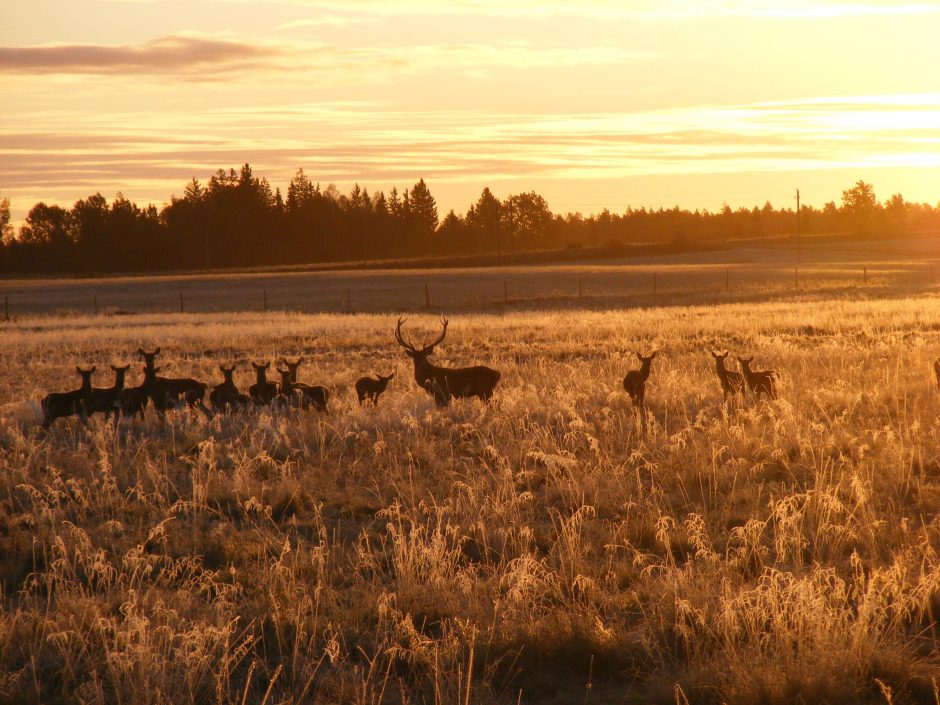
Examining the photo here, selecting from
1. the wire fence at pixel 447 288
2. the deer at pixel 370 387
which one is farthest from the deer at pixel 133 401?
the wire fence at pixel 447 288

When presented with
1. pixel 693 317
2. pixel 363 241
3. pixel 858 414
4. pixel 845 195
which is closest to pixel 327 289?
pixel 693 317

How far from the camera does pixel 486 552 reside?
24.5 feet

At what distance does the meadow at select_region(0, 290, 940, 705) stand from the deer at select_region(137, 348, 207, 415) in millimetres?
1024

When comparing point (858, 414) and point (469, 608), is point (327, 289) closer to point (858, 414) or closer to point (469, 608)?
point (858, 414)

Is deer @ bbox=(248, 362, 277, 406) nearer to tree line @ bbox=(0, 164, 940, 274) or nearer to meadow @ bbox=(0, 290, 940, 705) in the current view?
meadow @ bbox=(0, 290, 940, 705)

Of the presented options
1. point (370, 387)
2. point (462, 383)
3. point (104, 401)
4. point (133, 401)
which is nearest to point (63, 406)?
point (104, 401)

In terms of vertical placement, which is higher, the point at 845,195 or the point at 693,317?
the point at 845,195

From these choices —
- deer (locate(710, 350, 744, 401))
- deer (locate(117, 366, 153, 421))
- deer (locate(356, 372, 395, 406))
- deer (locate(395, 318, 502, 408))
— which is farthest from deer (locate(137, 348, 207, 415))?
deer (locate(710, 350, 744, 401))

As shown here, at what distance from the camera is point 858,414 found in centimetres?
1234

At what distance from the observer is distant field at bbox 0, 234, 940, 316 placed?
5341 centimetres

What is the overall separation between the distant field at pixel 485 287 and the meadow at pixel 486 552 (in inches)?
1459

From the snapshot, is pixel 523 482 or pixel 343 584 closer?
pixel 343 584

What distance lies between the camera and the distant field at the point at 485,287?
53.4 meters

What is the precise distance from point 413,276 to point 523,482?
6954 cm
